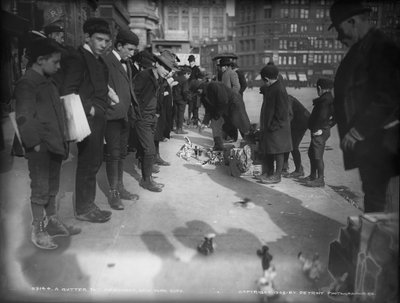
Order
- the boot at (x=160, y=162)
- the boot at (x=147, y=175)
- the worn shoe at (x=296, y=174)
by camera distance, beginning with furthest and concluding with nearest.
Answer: the boot at (x=160, y=162) < the worn shoe at (x=296, y=174) < the boot at (x=147, y=175)

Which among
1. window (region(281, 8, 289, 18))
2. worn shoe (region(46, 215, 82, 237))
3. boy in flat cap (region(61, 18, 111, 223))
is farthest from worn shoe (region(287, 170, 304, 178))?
worn shoe (region(46, 215, 82, 237))

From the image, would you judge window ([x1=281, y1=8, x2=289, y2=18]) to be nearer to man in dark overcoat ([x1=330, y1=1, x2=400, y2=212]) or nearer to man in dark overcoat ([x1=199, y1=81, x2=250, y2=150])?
man in dark overcoat ([x1=330, y1=1, x2=400, y2=212])

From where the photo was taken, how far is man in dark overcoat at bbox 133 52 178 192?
15.8ft

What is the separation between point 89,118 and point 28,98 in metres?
0.76

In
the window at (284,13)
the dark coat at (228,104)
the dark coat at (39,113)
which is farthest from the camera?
the dark coat at (228,104)

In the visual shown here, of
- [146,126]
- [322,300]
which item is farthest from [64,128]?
[322,300]

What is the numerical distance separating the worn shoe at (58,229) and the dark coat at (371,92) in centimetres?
262

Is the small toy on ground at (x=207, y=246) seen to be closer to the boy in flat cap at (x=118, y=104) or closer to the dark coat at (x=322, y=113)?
the boy in flat cap at (x=118, y=104)

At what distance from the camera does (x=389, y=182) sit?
8.74ft

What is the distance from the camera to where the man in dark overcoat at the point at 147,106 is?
4824 mm

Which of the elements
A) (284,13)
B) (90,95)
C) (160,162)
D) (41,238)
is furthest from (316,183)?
(41,238)

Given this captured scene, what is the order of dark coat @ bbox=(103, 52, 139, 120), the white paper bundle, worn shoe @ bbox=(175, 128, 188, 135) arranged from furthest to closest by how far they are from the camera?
worn shoe @ bbox=(175, 128, 188, 135), dark coat @ bbox=(103, 52, 139, 120), the white paper bundle

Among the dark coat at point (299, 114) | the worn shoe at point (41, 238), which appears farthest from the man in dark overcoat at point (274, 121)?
the worn shoe at point (41, 238)

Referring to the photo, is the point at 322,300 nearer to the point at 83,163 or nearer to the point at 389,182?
the point at 389,182
